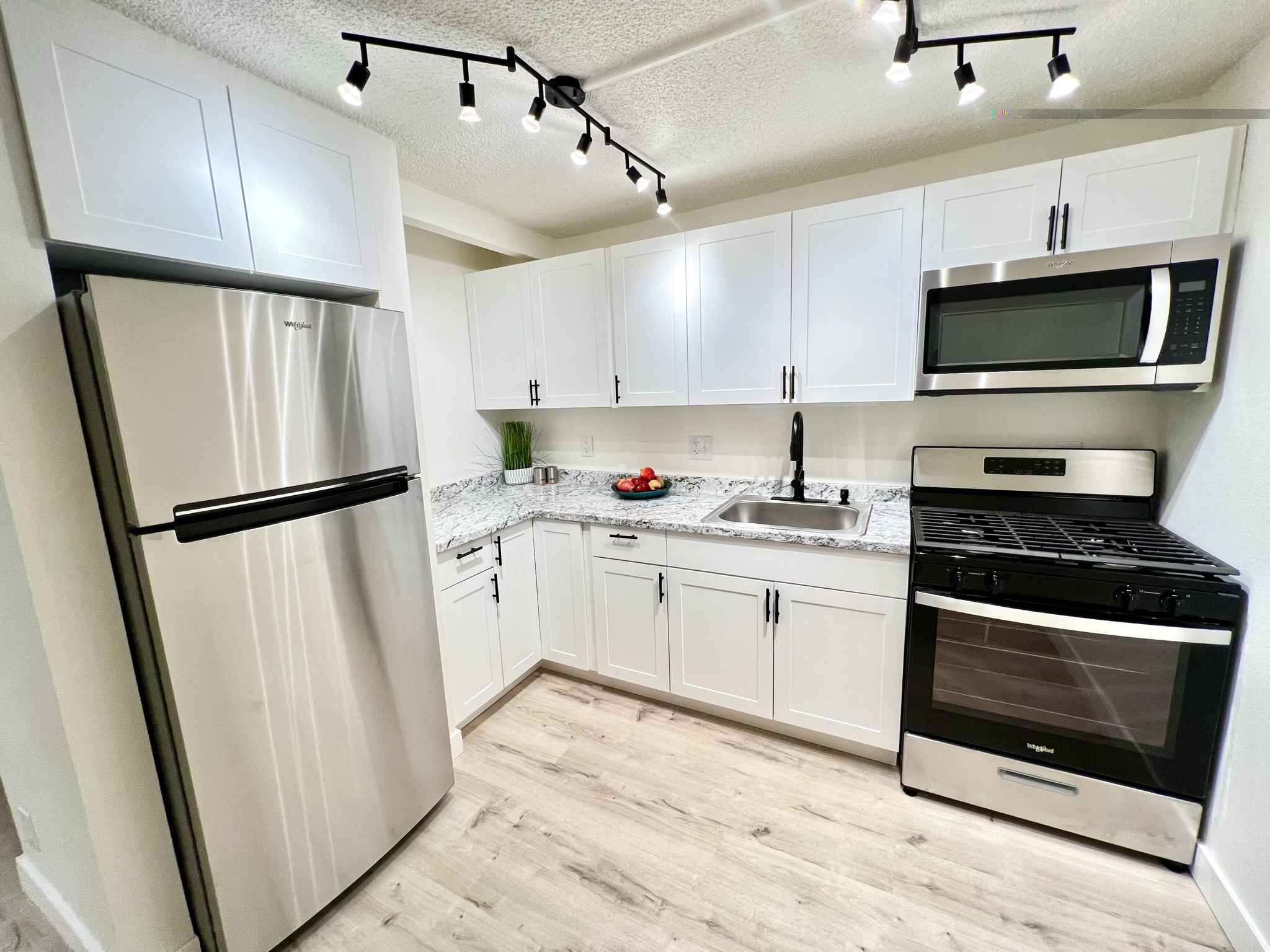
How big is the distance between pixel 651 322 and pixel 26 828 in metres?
2.71

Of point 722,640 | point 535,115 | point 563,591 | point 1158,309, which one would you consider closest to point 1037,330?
point 1158,309

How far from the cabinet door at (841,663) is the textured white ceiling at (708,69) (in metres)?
1.73

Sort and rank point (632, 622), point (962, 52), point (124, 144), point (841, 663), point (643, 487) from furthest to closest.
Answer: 1. point (643, 487)
2. point (632, 622)
3. point (841, 663)
4. point (962, 52)
5. point (124, 144)

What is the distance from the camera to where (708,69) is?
147 cm

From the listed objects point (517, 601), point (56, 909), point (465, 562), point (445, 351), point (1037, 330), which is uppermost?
point (445, 351)

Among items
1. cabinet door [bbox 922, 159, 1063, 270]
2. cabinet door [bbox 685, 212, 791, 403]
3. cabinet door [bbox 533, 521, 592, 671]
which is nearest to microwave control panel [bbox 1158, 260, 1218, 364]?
cabinet door [bbox 922, 159, 1063, 270]

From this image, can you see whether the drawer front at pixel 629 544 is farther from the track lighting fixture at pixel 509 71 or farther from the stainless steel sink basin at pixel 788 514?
the track lighting fixture at pixel 509 71

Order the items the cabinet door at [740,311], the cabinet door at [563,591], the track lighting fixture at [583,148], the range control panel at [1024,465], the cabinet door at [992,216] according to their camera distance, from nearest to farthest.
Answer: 1. the track lighting fixture at [583,148]
2. the cabinet door at [992,216]
3. the range control panel at [1024,465]
4. the cabinet door at [740,311]
5. the cabinet door at [563,591]

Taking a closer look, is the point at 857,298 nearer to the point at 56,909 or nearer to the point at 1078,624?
the point at 1078,624

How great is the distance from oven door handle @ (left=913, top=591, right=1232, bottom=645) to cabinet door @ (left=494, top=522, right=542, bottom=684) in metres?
1.68

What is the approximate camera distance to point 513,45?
1363 millimetres

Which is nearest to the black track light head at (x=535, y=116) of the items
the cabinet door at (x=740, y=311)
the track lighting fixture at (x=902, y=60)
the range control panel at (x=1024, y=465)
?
the track lighting fixture at (x=902, y=60)

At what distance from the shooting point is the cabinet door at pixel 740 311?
6.98 feet

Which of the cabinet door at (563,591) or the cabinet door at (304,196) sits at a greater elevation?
the cabinet door at (304,196)
